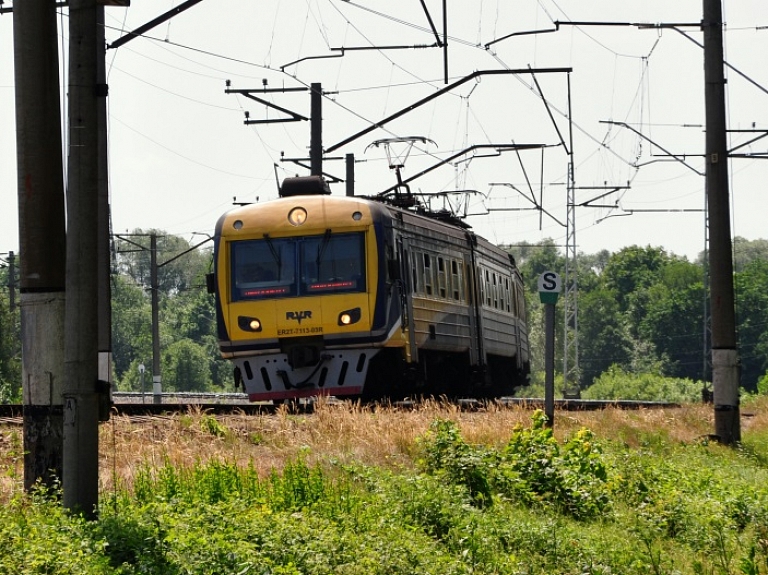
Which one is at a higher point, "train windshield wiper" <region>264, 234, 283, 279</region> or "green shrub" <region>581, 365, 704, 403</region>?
"train windshield wiper" <region>264, 234, 283, 279</region>

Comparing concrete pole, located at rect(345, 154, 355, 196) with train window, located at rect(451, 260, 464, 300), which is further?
concrete pole, located at rect(345, 154, 355, 196)

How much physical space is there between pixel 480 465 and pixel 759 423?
13894 millimetres

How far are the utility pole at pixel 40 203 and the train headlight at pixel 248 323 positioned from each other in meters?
11.0

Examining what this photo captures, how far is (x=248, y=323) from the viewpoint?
21750 mm

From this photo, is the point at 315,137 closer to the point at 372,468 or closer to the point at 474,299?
the point at 474,299

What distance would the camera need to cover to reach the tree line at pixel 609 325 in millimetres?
120938

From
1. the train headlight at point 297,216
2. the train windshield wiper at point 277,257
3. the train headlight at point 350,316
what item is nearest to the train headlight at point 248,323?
the train windshield wiper at point 277,257

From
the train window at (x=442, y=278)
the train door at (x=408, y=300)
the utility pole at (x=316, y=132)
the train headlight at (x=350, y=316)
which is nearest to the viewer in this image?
the train headlight at (x=350, y=316)

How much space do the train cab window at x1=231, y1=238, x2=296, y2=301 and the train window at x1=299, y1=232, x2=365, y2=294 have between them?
0.20m

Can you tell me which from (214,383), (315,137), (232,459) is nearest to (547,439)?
(232,459)

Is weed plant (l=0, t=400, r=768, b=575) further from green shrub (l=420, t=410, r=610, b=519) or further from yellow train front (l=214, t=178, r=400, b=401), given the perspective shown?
yellow train front (l=214, t=178, r=400, b=401)

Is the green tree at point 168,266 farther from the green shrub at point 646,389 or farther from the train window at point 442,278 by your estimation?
the train window at point 442,278

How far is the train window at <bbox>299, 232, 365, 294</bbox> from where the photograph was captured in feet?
70.8

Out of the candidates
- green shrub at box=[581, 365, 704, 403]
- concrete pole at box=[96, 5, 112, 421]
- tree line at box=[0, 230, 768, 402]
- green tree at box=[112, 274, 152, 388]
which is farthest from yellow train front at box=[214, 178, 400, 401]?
green tree at box=[112, 274, 152, 388]
